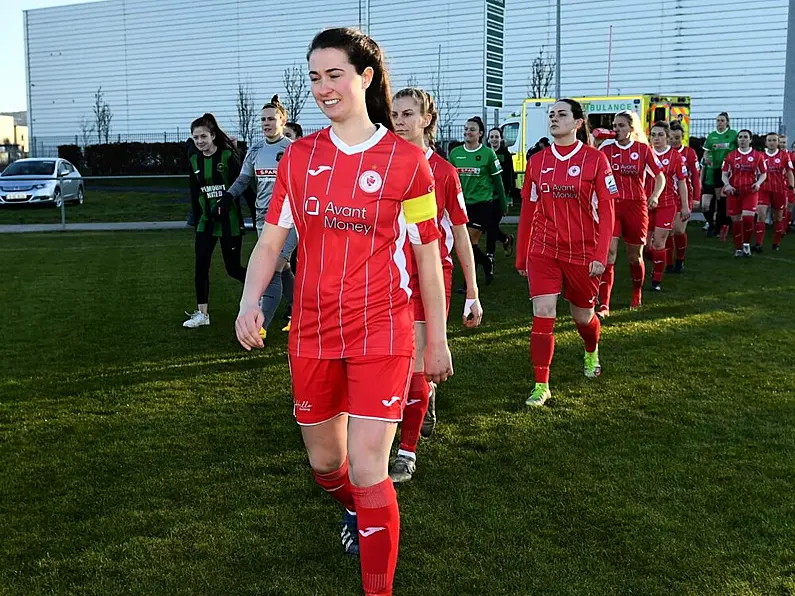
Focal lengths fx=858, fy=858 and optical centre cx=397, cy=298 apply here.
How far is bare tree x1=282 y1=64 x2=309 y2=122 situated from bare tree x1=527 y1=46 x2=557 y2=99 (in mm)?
12238

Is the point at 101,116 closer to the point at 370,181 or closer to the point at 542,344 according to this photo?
the point at 542,344

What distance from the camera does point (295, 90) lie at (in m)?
47.3

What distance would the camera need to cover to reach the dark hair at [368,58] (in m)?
2.96

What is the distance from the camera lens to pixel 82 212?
79.5 feet

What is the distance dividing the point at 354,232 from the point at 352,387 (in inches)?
21.5

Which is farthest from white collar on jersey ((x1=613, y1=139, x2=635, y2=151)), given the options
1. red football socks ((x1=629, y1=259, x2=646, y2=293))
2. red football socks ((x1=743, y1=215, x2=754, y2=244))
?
red football socks ((x1=743, y1=215, x2=754, y2=244))

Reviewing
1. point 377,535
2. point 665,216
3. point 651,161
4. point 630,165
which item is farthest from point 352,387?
point 665,216

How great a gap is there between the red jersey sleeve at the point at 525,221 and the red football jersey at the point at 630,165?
3713mm

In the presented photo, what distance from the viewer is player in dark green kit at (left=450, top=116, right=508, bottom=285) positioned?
11312 millimetres

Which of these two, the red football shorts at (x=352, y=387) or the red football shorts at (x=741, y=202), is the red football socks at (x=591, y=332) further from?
the red football shorts at (x=741, y=202)

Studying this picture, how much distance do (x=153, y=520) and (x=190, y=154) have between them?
5173 mm

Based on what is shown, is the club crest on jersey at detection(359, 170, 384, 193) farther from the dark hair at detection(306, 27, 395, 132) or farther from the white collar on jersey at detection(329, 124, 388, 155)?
the dark hair at detection(306, 27, 395, 132)

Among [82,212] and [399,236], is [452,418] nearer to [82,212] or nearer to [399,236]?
[399,236]

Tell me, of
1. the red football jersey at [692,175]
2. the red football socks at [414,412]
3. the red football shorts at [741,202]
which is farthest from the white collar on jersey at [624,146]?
the red football shorts at [741,202]
